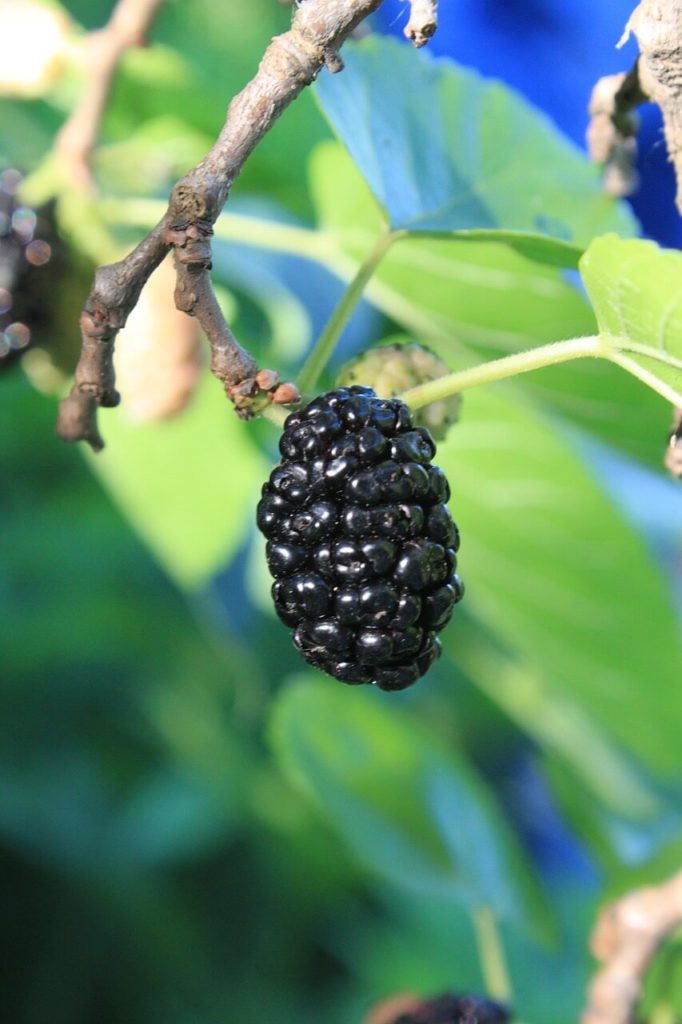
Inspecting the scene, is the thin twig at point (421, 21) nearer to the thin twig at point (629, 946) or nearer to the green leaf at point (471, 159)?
the green leaf at point (471, 159)

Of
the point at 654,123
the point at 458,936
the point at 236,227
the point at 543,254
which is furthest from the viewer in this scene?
the point at 458,936

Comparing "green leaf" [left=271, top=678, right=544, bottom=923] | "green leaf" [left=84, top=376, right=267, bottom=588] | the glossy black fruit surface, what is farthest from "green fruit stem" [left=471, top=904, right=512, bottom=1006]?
"green leaf" [left=84, top=376, right=267, bottom=588]

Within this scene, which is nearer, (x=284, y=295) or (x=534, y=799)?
(x=284, y=295)

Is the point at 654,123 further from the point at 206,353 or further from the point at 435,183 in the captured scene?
the point at 206,353

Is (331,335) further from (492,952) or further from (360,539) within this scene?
(492,952)

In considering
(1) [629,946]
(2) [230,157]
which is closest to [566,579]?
(1) [629,946]

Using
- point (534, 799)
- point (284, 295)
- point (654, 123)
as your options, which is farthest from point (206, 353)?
point (534, 799)
